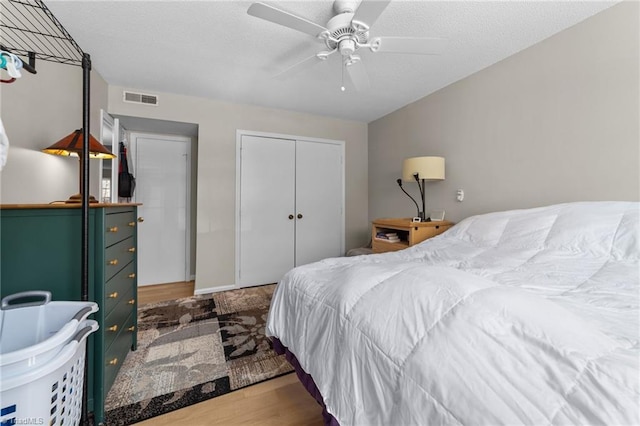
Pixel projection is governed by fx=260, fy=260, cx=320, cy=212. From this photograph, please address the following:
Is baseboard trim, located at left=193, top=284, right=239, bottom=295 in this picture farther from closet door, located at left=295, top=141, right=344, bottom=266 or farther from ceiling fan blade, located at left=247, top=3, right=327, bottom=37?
ceiling fan blade, located at left=247, top=3, right=327, bottom=37

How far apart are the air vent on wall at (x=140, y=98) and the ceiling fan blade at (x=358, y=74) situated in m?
→ 2.30

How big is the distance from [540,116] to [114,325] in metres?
3.22

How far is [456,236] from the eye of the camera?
6.75 ft

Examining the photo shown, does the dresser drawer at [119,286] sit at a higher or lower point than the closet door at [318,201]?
lower

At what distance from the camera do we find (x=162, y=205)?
356 centimetres

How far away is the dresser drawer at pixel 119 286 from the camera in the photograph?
1.30m

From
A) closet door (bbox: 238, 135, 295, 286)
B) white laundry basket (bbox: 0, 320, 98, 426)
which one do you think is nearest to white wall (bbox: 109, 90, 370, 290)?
closet door (bbox: 238, 135, 295, 286)

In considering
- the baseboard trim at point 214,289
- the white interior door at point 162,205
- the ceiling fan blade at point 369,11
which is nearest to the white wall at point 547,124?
the ceiling fan blade at point 369,11

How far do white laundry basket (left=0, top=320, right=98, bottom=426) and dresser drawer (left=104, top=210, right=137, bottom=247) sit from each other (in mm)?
534

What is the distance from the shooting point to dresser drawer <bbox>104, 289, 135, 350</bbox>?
51.7 inches

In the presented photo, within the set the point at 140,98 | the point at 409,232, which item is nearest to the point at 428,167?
the point at 409,232

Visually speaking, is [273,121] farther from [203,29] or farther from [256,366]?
[256,366]

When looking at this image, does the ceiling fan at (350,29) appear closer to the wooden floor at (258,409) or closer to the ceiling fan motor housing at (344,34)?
the ceiling fan motor housing at (344,34)

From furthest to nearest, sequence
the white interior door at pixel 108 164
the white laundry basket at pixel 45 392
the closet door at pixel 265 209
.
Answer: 1. the closet door at pixel 265 209
2. the white interior door at pixel 108 164
3. the white laundry basket at pixel 45 392
